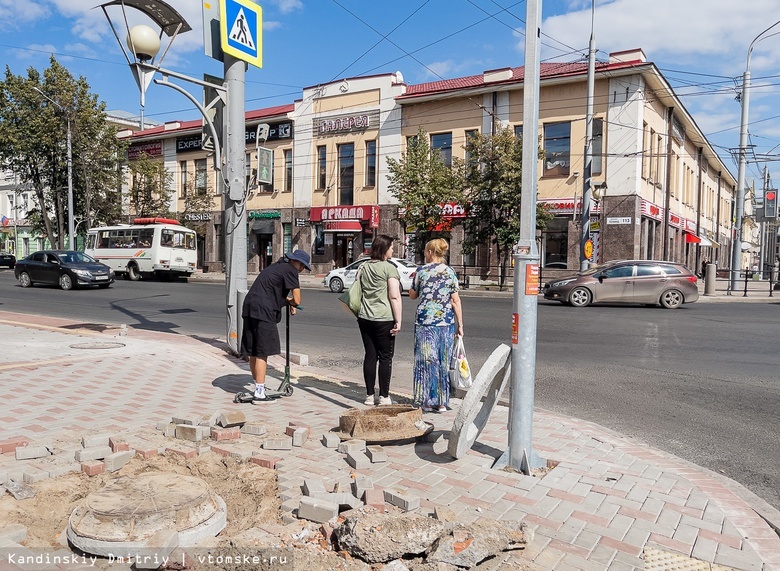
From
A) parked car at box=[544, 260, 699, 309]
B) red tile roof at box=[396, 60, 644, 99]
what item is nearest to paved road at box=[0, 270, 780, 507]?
parked car at box=[544, 260, 699, 309]

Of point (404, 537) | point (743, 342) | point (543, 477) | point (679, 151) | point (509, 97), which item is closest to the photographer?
point (404, 537)

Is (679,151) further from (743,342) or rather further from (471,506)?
(471,506)

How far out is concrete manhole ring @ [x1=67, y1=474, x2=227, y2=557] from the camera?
9.30 ft

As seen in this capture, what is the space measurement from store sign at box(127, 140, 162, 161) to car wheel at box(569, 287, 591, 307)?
34210 mm

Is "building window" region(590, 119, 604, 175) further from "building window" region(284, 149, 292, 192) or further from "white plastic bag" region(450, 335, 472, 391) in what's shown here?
"white plastic bag" region(450, 335, 472, 391)

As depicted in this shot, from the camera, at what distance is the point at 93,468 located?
3.74 meters

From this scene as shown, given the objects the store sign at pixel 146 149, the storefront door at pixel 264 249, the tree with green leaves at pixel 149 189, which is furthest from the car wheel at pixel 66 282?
the store sign at pixel 146 149

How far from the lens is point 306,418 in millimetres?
5426

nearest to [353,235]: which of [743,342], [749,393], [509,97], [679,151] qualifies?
[509,97]

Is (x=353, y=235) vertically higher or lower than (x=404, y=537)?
higher

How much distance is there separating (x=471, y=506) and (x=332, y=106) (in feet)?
109

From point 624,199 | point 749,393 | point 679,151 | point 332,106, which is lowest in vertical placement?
point 749,393

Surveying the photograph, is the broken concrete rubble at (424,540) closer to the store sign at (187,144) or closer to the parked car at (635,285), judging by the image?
the parked car at (635,285)

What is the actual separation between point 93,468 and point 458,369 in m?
3.31
